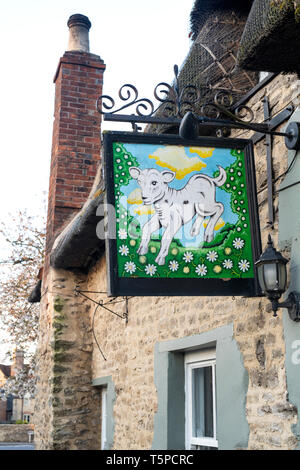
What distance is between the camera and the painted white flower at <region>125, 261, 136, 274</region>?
321 centimetres

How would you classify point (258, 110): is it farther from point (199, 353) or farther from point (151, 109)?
point (199, 353)

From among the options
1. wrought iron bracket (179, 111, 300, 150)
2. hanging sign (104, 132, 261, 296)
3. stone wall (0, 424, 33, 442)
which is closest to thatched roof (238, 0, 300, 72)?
wrought iron bracket (179, 111, 300, 150)

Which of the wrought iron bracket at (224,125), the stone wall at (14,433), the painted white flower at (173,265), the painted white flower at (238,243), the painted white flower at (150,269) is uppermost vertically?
the wrought iron bracket at (224,125)

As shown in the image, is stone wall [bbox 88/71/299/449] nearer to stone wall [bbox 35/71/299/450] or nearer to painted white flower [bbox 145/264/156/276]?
stone wall [bbox 35/71/299/450]

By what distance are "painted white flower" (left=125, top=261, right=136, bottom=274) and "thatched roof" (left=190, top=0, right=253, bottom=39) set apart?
2666 millimetres

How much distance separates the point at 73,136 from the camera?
8078mm

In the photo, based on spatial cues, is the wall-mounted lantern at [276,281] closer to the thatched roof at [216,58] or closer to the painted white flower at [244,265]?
the painted white flower at [244,265]

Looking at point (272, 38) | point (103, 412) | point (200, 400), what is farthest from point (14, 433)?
point (272, 38)

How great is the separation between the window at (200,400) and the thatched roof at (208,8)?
111 inches

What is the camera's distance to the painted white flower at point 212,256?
330 cm

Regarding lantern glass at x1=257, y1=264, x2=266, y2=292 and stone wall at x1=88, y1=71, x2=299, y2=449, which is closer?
lantern glass at x1=257, y1=264, x2=266, y2=292

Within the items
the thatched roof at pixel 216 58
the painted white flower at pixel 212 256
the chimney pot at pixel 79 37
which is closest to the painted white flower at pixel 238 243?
the painted white flower at pixel 212 256

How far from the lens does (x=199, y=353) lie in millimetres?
4422

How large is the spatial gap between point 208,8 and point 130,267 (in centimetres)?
290
